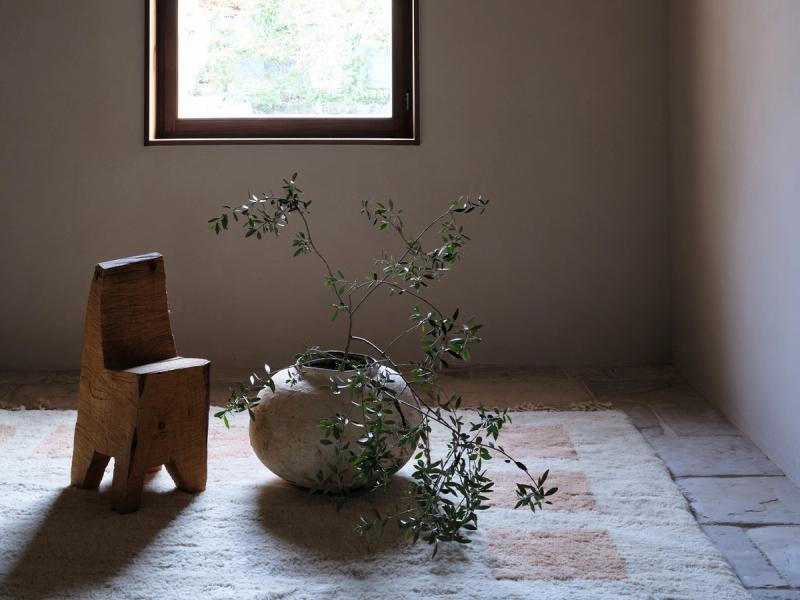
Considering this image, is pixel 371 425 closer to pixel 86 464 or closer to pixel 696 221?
pixel 86 464

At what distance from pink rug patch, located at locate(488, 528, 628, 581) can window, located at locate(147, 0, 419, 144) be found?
2152mm

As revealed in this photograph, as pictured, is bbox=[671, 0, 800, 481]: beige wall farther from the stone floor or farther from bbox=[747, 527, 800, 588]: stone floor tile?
bbox=[747, 527, 800, 588]: stone floor tile

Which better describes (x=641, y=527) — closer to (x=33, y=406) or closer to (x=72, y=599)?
(x=72, y=599)

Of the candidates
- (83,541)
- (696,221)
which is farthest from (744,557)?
(696,221)

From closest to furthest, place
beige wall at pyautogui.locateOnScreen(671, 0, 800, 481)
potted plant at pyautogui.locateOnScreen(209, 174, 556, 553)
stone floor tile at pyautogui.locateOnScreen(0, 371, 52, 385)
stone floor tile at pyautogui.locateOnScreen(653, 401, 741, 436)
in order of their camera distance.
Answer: potted plant at pyautogui.locateOnScreen(209, 174, 556, 553)
beige wall at pyautogui.locateOnScreen(671, 0, 800, 481)
stone floor tile at pyautogui.locateOnScreen(653, 401, 741, 436)
stone floor tile at pyautogui.locateOnScreen(0, 371, 52, 385)

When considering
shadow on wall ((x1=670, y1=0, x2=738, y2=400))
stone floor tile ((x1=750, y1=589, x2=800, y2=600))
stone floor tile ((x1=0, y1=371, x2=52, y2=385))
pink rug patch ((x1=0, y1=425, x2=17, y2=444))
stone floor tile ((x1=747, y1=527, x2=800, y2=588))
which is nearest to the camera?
stone floor tile ((x1=750, y1=589, x2=800, y2=600))

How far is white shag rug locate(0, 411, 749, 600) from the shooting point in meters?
1.81

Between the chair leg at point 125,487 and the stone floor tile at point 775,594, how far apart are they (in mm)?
1373

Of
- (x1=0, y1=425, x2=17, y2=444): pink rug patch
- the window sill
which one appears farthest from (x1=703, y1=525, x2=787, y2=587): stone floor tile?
the window sill

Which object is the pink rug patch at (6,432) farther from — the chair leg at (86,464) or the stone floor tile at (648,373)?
the stone floor tile at (648,373)

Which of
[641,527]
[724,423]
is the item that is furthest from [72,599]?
[724,423]

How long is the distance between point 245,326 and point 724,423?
76.4 inches

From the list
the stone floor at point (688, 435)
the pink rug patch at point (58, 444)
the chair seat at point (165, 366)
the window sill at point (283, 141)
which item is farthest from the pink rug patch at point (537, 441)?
the window sill at point (283, 141)

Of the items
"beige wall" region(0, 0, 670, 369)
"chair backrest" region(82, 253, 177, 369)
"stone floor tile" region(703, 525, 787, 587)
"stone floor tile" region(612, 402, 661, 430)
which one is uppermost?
"beige wall" region(0, 0, 670, 369)
